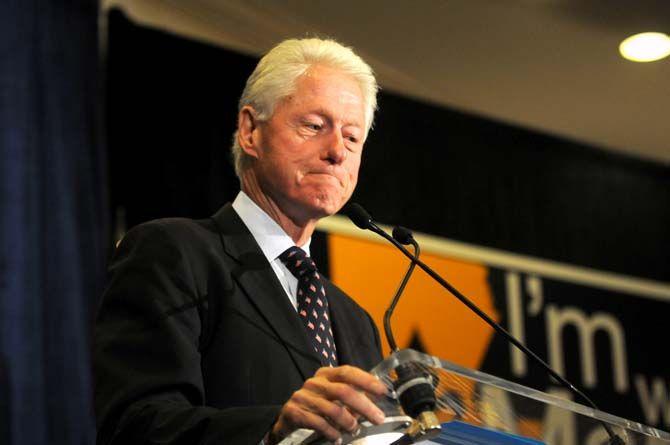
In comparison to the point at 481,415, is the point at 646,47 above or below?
above

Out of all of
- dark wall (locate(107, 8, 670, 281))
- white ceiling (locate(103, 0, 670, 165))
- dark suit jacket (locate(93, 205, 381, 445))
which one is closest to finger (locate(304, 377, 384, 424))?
dark suit jacket (locate(93, 205, 381, 445))

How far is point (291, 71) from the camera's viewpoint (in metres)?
2.24

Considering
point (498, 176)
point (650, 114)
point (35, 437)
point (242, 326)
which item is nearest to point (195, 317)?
point (242, 326)

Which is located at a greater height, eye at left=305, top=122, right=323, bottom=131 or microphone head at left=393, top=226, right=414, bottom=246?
eye at left=305, top=122, right=323, bottom=131

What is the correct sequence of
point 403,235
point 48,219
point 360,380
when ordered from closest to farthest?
point 360,380
point 403,235
point 48,219

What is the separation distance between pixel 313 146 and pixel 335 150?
0.15 ft

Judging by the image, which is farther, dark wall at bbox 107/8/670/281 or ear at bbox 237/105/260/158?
dark wall at bbox 107/8/670/281

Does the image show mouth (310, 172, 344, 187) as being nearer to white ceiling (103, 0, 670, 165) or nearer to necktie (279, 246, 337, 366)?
necktie (279, 246, 337, 366)

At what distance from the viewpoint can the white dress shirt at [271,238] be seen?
2.05 metres

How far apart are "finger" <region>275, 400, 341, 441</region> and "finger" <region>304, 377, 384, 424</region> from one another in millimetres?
33

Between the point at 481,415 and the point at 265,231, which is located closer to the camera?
the point at 481,415

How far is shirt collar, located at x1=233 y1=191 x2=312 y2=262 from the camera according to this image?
207 cm

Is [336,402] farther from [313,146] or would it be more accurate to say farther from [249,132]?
[249,132]

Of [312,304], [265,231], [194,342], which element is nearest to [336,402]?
[194,342]
